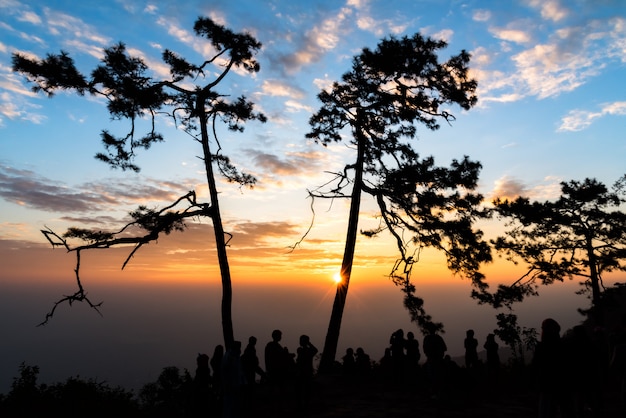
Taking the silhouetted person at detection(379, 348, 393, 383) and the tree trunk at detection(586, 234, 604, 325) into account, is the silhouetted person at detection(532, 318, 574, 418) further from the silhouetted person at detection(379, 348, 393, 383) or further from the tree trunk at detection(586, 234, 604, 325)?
the tree trunk at detection(586, 234, 604, 325)

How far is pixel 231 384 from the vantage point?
5.88m

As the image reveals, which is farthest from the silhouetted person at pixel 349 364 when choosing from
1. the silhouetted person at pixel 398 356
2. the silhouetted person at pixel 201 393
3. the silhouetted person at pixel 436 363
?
the silhouetted person at pixel 201 393

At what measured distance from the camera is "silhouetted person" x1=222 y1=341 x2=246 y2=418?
5.89 meters

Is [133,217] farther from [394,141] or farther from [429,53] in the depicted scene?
[429,53]

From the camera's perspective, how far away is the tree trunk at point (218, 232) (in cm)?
1088

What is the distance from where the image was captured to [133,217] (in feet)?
34.0

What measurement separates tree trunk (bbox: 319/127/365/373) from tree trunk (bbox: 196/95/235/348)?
3520mm

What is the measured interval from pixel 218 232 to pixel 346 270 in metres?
4.74

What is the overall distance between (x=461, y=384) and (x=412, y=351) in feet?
5.21

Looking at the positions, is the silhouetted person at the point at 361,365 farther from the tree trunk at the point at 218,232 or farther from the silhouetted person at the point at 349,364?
the tree trunk at the point at 218,232

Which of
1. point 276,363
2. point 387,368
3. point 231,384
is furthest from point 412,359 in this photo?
point 231,384

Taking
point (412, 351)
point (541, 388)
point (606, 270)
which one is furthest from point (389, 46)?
point (606, 270)

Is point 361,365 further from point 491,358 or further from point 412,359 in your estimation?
point 491,358

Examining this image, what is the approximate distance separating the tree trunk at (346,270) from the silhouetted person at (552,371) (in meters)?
7.33
